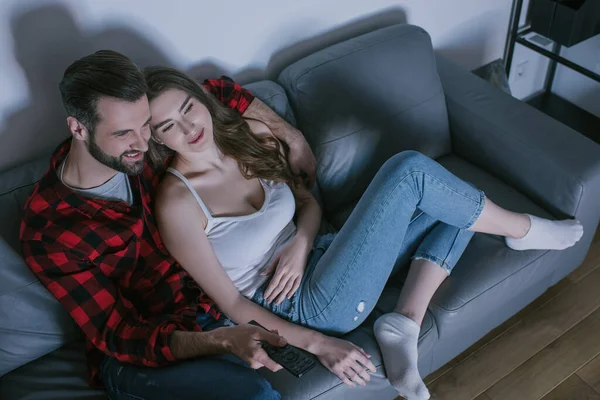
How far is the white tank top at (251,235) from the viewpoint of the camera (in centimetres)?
151

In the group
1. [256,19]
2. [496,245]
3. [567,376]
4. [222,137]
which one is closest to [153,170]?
[222,137]

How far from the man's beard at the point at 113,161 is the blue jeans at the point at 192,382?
18.5 inches

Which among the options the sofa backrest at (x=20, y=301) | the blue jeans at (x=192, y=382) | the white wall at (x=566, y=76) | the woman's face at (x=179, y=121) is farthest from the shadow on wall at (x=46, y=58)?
the white wall at (x=566, y=76)

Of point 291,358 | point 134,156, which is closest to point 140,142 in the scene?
point 134,156

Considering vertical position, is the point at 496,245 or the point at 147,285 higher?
the point at 147,285

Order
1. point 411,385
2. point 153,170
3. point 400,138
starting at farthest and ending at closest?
point 400,138
point 153,170
point 411,385

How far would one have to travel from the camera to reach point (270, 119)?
1717 millimetres

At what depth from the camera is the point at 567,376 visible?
1.78 metres

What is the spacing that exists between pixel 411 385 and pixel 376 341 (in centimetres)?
14

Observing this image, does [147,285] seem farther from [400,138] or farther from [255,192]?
[400,138]

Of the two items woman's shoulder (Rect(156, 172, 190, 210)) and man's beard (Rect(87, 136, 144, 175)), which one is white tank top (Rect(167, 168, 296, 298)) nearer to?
woman's shoulder (Rect(156, 172, 190, 210))

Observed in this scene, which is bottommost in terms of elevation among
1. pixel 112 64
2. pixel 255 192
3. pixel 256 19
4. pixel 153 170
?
pixel 255 192

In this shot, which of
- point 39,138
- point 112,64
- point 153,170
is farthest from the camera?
point 39,138

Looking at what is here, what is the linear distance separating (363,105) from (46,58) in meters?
0.93
